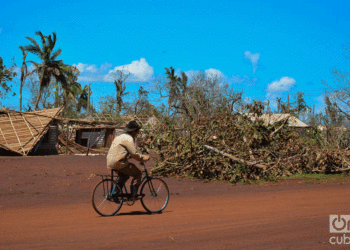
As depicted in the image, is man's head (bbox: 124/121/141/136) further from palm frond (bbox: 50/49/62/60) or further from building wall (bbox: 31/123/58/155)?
palm frond (bbox: 50/49/62/60)

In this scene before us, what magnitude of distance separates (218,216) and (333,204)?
3224 mm

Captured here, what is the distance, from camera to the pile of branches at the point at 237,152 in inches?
615

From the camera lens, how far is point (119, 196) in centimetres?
791

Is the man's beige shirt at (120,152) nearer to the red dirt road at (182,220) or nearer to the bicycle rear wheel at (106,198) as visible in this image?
the bicycle rear wheel at (106,198)

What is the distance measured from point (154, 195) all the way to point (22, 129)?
76.5 ft

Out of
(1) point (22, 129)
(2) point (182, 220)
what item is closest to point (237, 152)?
(2) point (182, 220)

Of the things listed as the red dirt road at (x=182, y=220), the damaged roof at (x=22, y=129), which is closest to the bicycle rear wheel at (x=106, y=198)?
the red dirt road at (x=182, y=220)

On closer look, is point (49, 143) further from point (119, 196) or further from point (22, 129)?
point (119, 196)

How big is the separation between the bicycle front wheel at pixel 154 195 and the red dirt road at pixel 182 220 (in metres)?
0.21

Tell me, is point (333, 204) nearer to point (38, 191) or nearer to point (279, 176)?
point (279, 176)

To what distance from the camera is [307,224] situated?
257 inches

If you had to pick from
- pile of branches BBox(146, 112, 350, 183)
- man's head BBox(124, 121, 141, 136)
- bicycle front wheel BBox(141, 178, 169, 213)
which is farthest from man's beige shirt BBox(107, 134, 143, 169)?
pile of branches BBox(146, 112, 350, 183)

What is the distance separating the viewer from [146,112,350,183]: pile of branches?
15.6 meters

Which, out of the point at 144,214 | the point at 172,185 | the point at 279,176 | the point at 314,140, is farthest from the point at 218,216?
the point at 314,140
